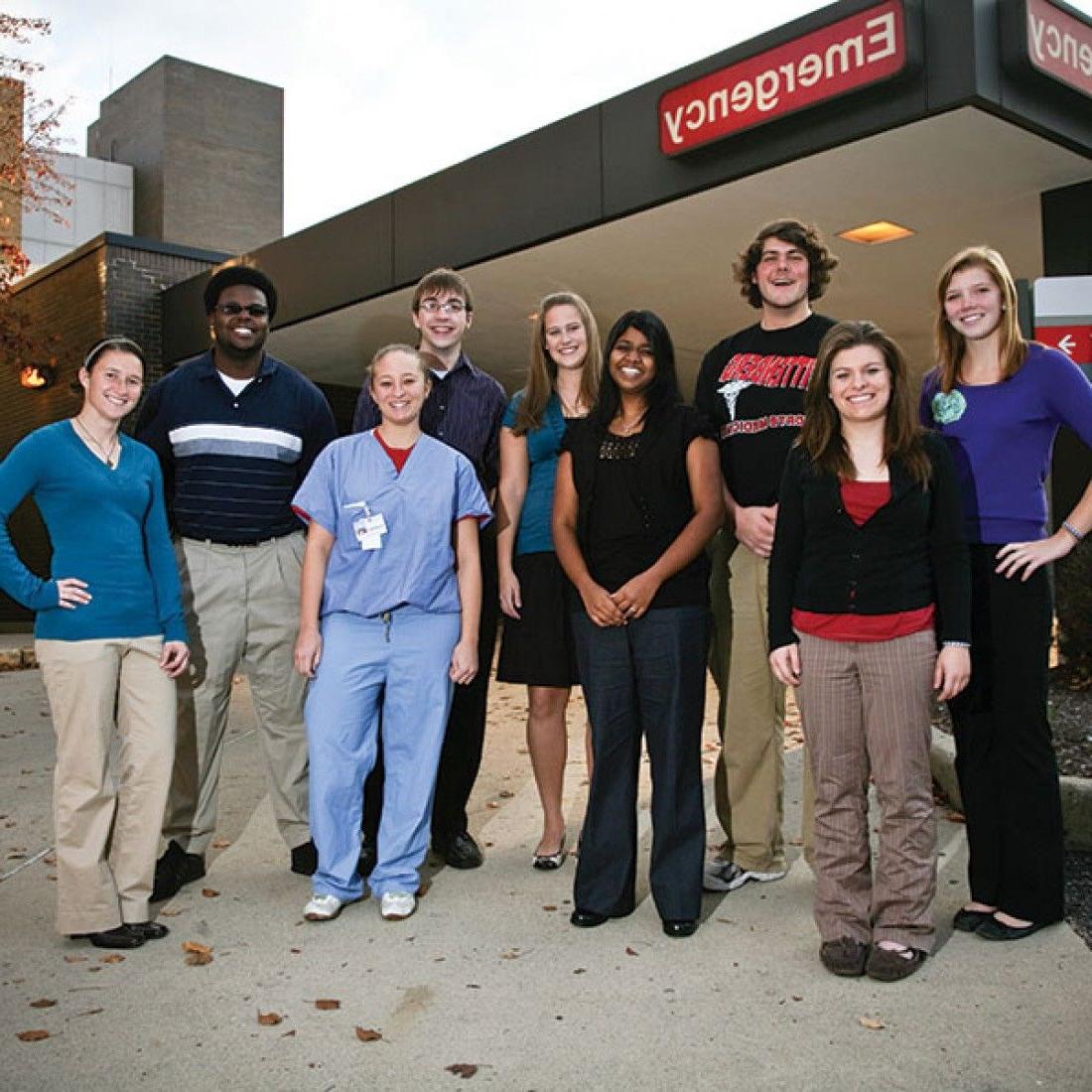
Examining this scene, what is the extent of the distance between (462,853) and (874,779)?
1.79 meters

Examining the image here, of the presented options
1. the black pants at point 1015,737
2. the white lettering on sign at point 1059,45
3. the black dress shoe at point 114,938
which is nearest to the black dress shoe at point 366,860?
the black dress shoe at point 114,938

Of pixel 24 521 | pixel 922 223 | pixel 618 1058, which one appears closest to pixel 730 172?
pixel 922 223

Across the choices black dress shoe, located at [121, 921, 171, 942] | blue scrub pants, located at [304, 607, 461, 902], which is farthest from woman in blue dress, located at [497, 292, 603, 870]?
black dress shoe, located at [121, 921, 171, 942]

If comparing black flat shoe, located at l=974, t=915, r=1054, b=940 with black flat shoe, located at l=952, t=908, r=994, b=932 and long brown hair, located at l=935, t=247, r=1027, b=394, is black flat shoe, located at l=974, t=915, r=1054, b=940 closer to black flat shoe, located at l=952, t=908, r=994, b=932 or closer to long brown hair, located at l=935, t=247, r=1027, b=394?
black flat shoe, located at l=952, t=908, r=994, b=932

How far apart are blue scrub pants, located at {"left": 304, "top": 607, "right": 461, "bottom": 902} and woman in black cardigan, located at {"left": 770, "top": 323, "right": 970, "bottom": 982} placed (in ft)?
4.34

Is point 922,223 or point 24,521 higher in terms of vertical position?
point 922,223

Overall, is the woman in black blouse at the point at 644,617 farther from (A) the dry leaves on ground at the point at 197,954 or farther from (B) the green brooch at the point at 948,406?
(A) the dry leaves on ground at the point at 197,954

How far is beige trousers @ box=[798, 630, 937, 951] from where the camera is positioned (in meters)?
3.31

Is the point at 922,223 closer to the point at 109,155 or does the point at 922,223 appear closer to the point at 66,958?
the point at 66,958

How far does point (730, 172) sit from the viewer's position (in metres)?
7.48

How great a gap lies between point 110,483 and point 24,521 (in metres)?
13.9

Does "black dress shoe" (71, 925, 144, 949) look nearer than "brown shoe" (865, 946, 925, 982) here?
No

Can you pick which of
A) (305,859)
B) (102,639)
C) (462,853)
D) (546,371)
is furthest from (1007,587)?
(102,639)

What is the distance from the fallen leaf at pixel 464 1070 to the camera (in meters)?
2.72
